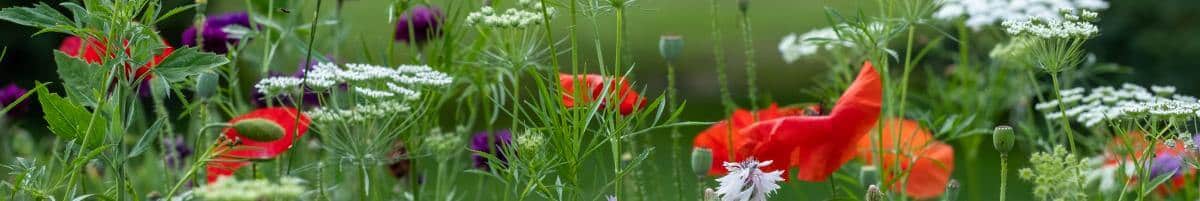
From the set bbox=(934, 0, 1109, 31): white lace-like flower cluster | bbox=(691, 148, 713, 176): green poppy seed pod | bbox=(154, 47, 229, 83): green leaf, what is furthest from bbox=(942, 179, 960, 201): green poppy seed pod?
bbox=(934, 0, 1109, 31): white lace-like flower cluster

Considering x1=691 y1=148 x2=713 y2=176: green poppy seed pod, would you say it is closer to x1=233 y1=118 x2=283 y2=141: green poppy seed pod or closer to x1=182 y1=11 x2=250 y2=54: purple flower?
x1=233 y1=118 x2=283 y2=141: green poppy seed pod

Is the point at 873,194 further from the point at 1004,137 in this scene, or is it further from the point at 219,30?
the point at 219,30

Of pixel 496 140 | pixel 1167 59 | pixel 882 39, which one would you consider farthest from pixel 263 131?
pixel 1167 59

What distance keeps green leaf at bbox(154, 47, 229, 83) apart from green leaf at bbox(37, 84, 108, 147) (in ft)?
0.14

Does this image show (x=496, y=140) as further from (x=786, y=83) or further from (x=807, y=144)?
(x=786, y=83)

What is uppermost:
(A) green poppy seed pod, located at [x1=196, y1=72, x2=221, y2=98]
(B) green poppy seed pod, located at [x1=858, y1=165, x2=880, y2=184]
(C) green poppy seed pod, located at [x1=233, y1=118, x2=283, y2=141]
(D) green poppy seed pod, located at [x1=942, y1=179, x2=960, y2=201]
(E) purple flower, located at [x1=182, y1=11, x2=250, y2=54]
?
(E) purple flower, located at [x1=182, y1=11, x2=250, y2=54]

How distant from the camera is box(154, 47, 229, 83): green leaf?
2.60ft

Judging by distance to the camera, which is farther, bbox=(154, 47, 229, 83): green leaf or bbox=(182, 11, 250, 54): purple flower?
bbox=(182, 11, 250, 54): purple flower

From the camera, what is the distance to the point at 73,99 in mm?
846

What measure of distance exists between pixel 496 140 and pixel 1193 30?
1.82m

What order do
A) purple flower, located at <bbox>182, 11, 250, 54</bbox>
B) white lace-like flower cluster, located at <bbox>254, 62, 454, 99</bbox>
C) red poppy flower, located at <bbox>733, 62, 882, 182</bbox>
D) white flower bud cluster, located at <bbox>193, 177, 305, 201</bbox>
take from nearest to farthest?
white flower bud cluster, located at <bbox>193, 177, 305, 201</bbox>, white lace-like flower cluster, located at <bbox>254, 62, 454, 99</bbox>, red poppy flower, located at <bbox>733, 62, 882, 182</bbox>, purple flower, located at <bbox>182, 11, 250, 54</bbox>

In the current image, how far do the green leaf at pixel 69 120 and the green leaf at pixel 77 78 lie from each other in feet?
0.04

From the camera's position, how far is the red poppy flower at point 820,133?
1.01 metres

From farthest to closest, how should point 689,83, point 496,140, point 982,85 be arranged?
point 689,83
point 982,85
point 496,140
